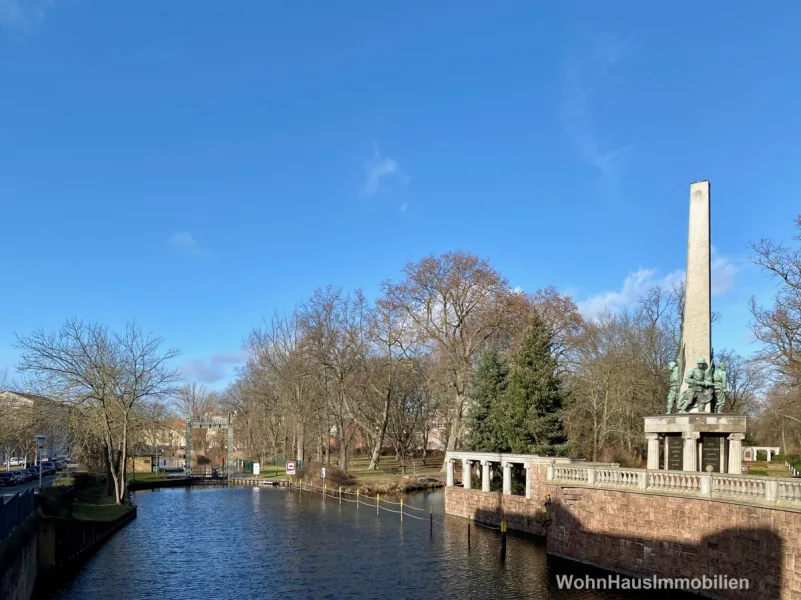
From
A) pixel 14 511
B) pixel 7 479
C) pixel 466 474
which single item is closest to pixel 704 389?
pixel 466 474

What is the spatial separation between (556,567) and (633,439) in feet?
99.9

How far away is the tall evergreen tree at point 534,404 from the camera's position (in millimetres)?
38031

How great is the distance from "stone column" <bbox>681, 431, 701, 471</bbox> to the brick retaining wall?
2.63 meters

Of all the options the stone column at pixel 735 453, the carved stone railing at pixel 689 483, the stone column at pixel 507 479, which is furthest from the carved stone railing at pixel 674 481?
the stone column at pixel 507 479

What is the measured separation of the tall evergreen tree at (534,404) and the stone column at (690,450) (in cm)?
1381

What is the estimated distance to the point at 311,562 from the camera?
2575cm

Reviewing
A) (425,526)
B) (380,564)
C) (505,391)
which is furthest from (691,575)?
(505,391)

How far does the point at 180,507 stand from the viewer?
4391 centimetres

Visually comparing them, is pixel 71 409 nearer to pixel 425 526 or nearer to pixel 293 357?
pixel 425 526

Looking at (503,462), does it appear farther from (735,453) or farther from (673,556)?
(673,556)

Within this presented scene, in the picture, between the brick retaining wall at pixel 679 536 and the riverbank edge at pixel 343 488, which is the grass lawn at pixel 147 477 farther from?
the brick retaining wall at pixel 679 536

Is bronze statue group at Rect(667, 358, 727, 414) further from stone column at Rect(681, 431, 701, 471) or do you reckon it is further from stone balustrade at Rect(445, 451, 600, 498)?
stone balustrade at Rect(445, 451, 600, 498)

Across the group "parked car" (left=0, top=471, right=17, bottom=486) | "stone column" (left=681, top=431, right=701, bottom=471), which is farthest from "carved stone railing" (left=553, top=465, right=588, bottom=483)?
"parked car" (left=0, top=471, right=17, bottom=486)

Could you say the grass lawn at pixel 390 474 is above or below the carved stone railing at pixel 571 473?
below
